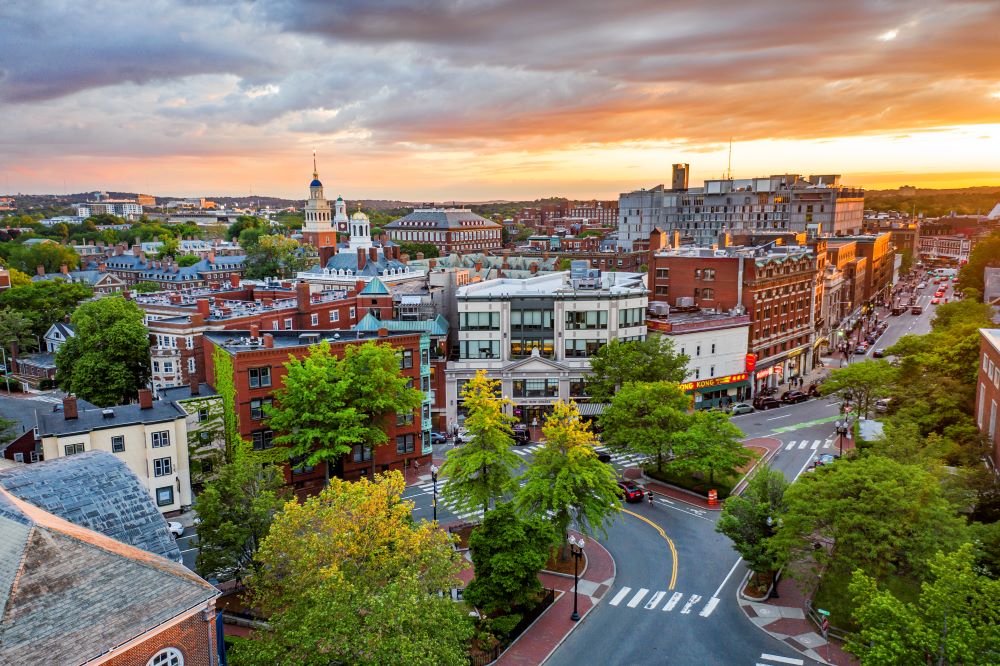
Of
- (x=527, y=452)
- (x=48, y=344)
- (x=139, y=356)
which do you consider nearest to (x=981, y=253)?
(x=527, y=452)

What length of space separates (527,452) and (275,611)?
39.0m

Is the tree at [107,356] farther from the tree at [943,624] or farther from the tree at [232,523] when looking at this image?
the tree at [943,624]

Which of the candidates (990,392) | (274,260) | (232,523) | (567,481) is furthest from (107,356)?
(990,392)

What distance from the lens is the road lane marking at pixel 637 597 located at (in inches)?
1528

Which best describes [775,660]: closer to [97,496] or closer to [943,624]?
[943,624]

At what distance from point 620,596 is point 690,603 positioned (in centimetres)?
396

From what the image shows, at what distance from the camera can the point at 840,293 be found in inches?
4769

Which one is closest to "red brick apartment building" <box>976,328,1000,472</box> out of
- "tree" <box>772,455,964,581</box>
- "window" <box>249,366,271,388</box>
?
"tree" <box>772,455,964,581</box>

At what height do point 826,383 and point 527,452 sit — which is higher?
point 826,383

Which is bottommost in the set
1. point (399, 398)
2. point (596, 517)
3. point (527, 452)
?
point (527, 452)

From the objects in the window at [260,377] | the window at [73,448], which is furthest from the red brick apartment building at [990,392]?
the window at [73,448]

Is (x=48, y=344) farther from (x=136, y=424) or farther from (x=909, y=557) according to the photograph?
(x=909, y=557)

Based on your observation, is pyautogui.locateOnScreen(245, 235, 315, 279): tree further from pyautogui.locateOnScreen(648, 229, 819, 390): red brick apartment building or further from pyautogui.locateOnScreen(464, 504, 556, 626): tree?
pyautogui.locateOnScreen(464, 504, 556, 626): tree

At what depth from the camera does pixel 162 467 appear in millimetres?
51438
